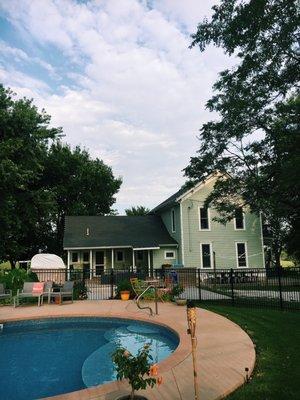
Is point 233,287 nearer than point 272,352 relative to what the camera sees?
No

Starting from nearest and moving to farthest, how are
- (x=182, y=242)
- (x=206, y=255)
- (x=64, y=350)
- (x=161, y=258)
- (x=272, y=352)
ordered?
1. (x=272, y=352)
2. (x=64, y=350)
3. (x=182, y=242)
4. (x=206, y=255)
5. (x=161, y=258)

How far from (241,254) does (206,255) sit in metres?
3.22

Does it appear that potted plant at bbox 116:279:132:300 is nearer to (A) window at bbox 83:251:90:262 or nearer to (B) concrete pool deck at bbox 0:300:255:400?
(B) concrete pool deck at bbox 0:300:255:400

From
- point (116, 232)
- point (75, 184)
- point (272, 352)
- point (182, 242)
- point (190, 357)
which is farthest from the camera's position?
point (75, 184)

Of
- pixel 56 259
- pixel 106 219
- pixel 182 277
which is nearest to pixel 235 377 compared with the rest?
pixel 182 277

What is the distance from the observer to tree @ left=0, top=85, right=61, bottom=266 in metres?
29.5

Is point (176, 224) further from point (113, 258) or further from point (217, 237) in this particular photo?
point (113, 258)

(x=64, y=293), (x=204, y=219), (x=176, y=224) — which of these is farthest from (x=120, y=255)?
(x=64, y=293)

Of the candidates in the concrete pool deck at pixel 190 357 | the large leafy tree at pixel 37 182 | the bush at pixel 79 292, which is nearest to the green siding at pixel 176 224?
the large leafy tree at pixel 37 182

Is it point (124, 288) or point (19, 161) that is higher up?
point (19, 161)

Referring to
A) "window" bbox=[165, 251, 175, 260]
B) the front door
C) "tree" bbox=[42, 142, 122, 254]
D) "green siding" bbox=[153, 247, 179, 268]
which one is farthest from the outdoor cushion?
"tree" bbox=[42, 142, 122, 254]

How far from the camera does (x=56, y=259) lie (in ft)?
81.0

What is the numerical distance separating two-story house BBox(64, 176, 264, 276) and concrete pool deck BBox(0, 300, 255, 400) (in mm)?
16330

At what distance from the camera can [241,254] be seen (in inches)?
1257
